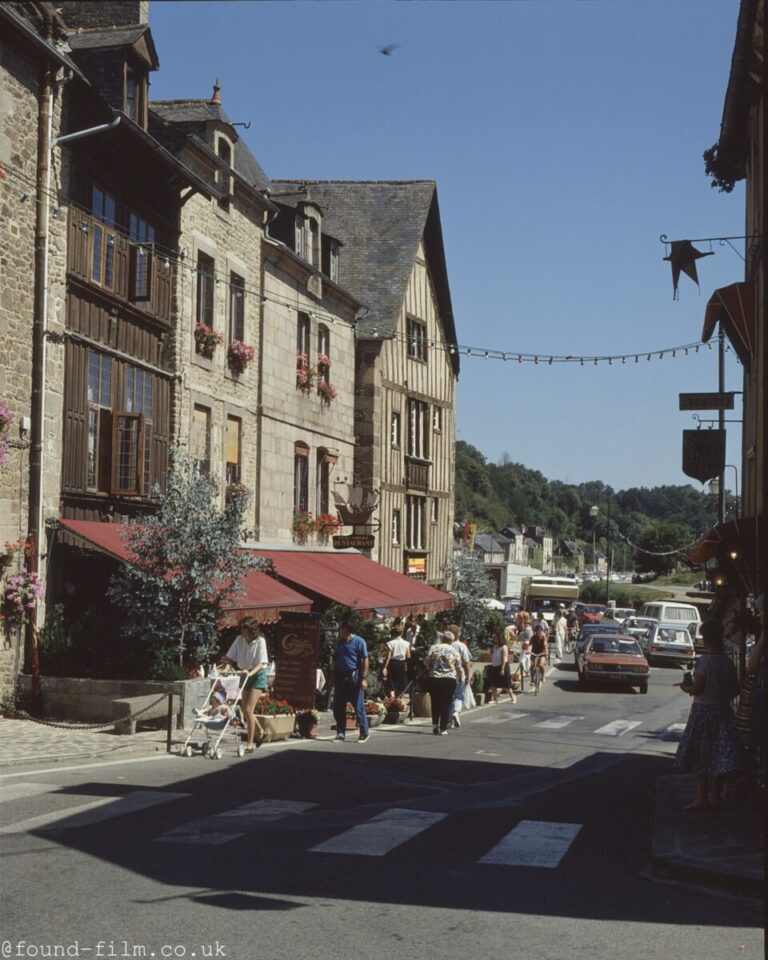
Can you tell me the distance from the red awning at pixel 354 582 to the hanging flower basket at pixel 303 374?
374 cm

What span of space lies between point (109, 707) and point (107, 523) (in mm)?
3843

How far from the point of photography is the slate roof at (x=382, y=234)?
36312mm

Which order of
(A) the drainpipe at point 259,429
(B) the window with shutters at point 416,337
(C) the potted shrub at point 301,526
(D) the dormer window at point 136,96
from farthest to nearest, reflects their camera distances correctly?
1. (B) the window with shutters at point 416,337
2. (C) the potted shrub at point 301,526
3. (A) the drainpipe at point 259,429
4. (D) the dormer window at point 136,96

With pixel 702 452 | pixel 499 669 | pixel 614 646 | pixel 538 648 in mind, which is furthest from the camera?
pixel 614 646

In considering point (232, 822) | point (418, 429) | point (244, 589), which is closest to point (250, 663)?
point (244, 589)

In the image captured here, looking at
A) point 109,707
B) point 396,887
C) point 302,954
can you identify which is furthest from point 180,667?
point 302,954

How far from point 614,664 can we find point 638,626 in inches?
755

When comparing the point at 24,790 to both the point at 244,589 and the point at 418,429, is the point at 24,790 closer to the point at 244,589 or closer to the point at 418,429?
the point at 244,589

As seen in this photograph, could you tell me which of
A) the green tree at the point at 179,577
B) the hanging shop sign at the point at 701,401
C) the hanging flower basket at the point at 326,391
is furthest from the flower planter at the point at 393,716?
the hanging flower basket at the point at 326,391

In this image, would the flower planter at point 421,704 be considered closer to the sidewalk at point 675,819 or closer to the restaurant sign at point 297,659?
the restaurant sign at point 297,659

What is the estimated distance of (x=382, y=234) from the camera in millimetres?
38281

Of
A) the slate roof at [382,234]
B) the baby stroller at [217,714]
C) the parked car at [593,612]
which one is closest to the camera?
the baby stroller at [217,714]

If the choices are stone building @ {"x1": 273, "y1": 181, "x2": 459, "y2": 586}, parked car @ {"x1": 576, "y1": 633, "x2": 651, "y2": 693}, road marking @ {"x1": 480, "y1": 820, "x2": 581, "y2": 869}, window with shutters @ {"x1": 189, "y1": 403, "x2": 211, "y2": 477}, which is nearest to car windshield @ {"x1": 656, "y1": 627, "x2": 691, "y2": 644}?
stone building @ {"x1": 273, "y1": 181, "x2": 459, "y2": 586}

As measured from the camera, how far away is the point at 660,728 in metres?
23.6
